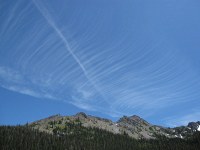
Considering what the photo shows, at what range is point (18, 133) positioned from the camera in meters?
200

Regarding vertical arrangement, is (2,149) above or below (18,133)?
below

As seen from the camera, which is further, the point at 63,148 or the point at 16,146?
the point at 63,148

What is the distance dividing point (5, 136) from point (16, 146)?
1603 centimetres

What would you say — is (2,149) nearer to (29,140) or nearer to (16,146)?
(16,146)

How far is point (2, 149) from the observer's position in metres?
170

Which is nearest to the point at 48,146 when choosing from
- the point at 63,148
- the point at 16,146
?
the point at 63,148

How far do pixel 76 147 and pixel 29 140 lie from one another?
2942 centimetres

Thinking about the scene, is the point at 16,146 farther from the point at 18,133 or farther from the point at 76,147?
the point at 76,147

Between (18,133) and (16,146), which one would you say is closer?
(16,146)

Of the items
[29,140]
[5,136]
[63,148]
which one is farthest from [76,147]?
[5,136]

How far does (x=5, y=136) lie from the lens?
621 ft

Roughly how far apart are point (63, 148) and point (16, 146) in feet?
99.8

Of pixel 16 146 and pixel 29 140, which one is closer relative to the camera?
pixel 16 146

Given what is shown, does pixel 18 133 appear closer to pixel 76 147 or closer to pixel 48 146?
pixel 48 146
